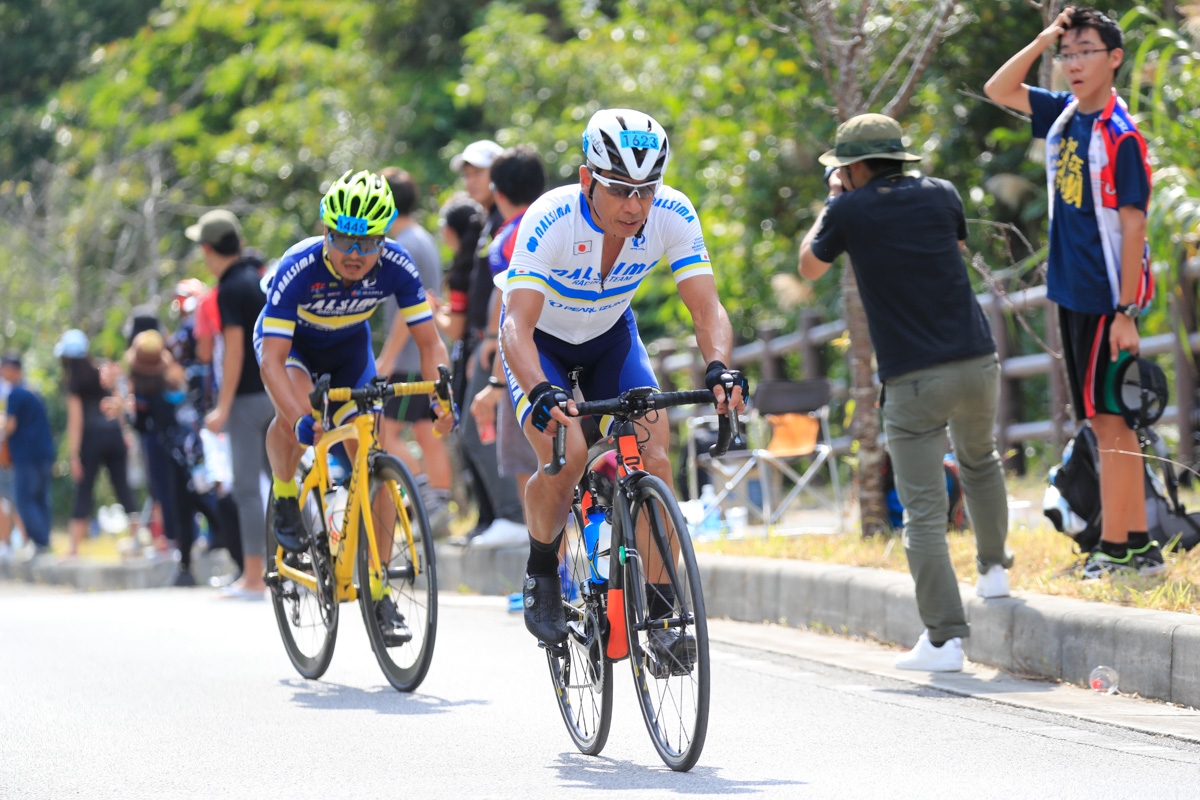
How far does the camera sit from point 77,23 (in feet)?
107

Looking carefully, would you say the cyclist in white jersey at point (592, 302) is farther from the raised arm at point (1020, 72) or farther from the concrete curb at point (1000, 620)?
the raised arm at point (1020, 72)

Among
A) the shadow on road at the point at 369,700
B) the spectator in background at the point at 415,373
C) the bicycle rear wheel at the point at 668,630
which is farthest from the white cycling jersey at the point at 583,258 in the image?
the spectator in background at the point at 415,373

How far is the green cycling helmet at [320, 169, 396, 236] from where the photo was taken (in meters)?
6.94

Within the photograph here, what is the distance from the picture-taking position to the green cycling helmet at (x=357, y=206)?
694 cm

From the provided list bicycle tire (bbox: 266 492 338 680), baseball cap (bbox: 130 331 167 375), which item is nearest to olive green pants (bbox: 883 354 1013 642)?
bicycle tire (bbox: 266 492 338 680)

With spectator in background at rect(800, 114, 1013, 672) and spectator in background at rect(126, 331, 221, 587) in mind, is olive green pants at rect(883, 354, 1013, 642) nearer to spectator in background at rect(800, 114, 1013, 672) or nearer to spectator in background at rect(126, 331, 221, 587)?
spectator in background at rect(800, 114, 1013, 672)

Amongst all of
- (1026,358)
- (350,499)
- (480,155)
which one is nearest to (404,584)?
(350,499)

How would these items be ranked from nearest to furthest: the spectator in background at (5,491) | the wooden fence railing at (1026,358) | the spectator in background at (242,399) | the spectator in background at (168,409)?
the wooden fence railing at (1026,358) < the spectator in background at (242,399) < the spectator in background at (168,409) < the spectator in background at (5,491)

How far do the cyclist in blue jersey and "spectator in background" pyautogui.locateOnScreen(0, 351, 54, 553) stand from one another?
30.3 feet

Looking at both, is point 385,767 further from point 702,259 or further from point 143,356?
point 143,356

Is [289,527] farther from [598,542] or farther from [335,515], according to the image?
[598,542]

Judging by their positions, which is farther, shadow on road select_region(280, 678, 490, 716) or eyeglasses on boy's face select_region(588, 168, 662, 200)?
shadow on road select_region(280, 678, 490, 716)

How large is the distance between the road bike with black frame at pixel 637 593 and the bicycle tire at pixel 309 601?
6.13 feet

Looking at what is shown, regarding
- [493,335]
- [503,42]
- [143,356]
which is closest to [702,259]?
[493,335]
